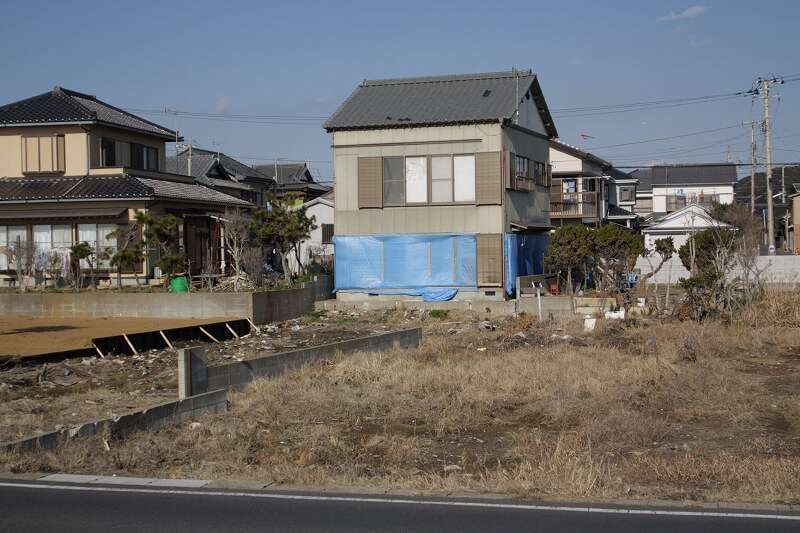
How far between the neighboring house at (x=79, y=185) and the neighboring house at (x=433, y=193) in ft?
21.0

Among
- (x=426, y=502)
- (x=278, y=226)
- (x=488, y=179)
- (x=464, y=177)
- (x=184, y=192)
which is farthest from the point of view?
(x=184, y=192)

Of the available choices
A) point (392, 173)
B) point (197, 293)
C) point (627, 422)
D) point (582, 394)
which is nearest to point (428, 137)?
point (392, 173)

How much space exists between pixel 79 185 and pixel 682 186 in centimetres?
4818

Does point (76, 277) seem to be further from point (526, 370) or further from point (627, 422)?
point (627, 422)

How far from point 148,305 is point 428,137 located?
11.4m

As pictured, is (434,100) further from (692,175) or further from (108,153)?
(692,175)

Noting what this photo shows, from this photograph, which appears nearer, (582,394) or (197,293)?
(582,394)

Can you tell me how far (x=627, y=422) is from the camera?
35.9ft

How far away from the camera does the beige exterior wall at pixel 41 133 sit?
3081cm

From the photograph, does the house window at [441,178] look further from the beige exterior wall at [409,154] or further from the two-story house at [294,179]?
the two-story house at [294,179]

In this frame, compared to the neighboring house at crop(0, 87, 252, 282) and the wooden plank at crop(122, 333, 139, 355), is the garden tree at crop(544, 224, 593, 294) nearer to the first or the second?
the neighboring house at crop(0, 87, 252, 282)

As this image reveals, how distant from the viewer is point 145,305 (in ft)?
80.5

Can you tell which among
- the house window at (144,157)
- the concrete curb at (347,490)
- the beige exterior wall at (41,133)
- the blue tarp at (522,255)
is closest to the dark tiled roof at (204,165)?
the house window at (144,157)

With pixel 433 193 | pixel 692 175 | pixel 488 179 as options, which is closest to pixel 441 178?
pixel 433 193
